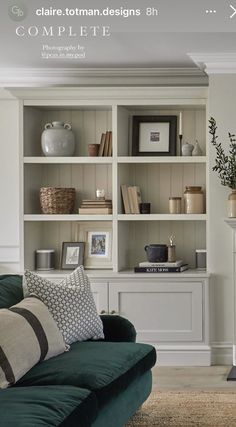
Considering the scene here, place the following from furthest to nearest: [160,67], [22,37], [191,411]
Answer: [160,67] < [22,37] < [191,411]

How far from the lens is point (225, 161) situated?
20.3 ft

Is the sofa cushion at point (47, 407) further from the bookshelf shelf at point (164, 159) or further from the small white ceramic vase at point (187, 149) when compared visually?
the small white ceramic vase at point (187, 149)

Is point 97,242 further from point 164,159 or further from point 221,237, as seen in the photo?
point 221,237

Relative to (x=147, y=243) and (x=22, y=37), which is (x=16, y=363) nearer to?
(x=22, y=37)

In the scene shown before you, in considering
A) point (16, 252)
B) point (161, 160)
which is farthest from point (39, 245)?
point (161, 160)

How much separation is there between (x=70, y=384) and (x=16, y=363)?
0.26 metres

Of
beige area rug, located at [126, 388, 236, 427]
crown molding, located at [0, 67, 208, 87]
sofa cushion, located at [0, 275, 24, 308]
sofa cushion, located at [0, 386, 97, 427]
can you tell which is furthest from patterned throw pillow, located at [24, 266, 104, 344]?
crown molding, located at [0, 67, 208, 87]

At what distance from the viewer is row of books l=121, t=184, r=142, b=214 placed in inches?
258

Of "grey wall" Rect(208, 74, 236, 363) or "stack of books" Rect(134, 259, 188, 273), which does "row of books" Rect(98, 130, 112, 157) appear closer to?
"grey wall" Rect(208, 74, 236, 363)

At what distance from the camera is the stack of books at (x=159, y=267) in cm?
635

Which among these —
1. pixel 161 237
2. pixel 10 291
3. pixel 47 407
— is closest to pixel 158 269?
pixel 161 237

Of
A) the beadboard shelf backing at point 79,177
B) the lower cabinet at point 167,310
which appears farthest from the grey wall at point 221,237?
the beadboard shelf backing at point 79,177

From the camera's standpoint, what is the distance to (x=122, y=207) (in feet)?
21.7

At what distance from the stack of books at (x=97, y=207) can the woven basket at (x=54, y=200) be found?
0.15 metres
